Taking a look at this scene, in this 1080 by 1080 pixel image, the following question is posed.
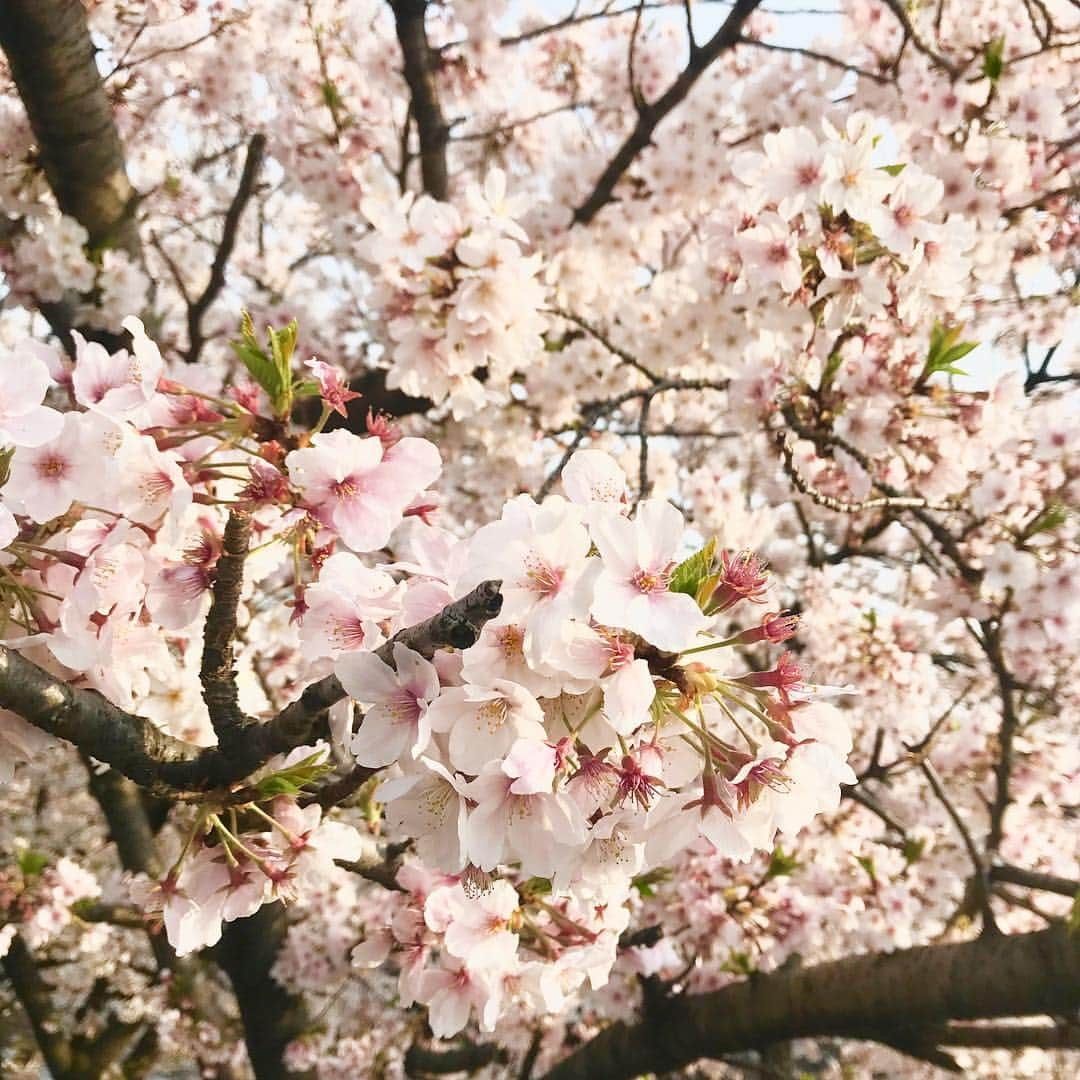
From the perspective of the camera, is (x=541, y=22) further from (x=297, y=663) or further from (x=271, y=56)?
(x=297, y=663)

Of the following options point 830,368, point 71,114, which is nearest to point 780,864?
point 830,368

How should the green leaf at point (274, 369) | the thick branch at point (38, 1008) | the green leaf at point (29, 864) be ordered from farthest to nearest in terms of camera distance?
the thick branch at point (38, 1008)
the green leaf at point (29, 864)
the green leaf at point (274, 369)

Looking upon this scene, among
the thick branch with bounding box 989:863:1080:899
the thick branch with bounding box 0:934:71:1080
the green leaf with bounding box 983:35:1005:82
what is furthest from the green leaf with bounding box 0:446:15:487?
the thick branch with bounding box 0:934:71:1080

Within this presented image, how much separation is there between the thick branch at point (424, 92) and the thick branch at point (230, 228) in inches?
39.3

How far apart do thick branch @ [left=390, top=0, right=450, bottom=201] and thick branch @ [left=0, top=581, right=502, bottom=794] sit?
151 inches

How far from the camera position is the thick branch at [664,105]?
3.82 meters

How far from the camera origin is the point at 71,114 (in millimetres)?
3064

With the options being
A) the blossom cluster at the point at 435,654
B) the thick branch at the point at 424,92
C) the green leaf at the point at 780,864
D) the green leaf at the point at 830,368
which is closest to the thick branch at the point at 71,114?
the thick branch at the point at 424,92

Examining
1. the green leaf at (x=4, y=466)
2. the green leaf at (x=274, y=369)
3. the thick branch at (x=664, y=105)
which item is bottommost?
the green leaf at (x=4, y=466)

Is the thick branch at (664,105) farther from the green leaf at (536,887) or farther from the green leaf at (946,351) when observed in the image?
the green leaf at (536,887)

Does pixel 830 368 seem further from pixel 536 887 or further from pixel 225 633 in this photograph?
pixel 225 633

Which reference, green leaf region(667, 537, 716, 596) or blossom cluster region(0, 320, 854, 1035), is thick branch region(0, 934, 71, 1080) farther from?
green leaf region(667, 537, 716, 596)

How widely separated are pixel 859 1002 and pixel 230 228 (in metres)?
3.79

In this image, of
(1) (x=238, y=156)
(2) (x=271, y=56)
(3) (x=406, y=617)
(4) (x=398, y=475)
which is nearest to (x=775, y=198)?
(4) (x=398, y=475)
